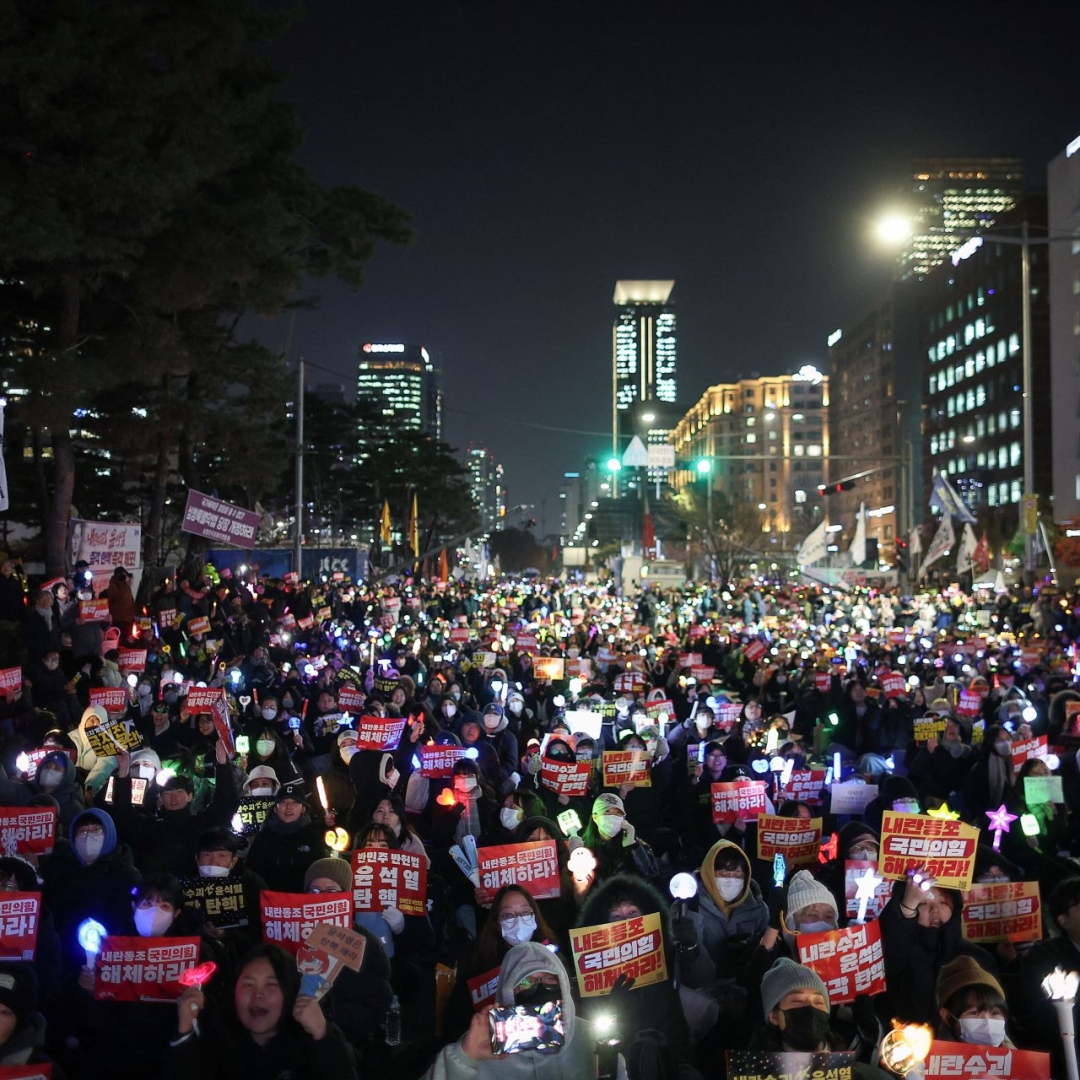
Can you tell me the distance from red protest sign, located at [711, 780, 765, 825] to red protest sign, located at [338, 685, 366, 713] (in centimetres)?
630

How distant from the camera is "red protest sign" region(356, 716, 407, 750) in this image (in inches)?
432

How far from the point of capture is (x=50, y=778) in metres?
8.48

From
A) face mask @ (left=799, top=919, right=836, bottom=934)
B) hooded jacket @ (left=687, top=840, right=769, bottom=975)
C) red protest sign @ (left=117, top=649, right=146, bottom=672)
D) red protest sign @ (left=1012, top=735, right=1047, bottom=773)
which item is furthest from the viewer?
red protest sign @ (left=117, top=649, right=146, bottom=672)

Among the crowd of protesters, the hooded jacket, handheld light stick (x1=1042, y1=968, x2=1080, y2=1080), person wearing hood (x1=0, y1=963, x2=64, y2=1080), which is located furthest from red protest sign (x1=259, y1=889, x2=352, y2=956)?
handheld light stick (x1=1042, y1=968, x2=1080, y2=1080)

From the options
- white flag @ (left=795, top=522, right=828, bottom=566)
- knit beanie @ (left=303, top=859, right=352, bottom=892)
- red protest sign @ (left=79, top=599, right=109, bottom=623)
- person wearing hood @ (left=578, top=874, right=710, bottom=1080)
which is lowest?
person wearing hood @ (left=578, top=874, right=710, bottom=1080)

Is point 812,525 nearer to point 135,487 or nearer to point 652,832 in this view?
point 135,487

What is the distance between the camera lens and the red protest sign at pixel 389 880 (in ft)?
22.2

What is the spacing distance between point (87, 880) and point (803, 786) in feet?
19.5

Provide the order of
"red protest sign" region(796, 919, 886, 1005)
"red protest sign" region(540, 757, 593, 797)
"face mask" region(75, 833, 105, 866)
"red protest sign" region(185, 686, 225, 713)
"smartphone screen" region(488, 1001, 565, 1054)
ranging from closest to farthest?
"smartphone screen" region(488, 1001, 565, 1054), "red protest sign" region(796, 919, 886, 1005), "face mask" region(75, 833, 105, 866), "red protest sign" region(540, 757, 593, 797), "red protest sign" region(185, 686, 225, 713)

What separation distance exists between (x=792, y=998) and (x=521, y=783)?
268 inches

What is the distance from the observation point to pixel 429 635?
1011 inches

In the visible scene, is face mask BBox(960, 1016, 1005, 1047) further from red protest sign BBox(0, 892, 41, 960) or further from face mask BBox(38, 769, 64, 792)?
face mask BBox(38, 769, 64, 792)

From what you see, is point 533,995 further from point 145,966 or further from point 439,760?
point 439,760

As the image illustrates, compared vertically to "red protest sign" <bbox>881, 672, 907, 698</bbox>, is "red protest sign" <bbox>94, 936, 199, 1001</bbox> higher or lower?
lower
